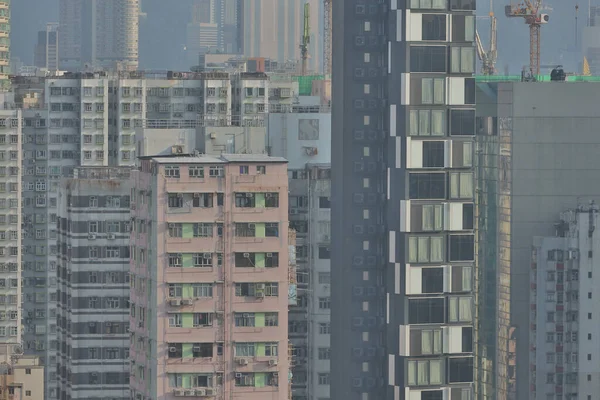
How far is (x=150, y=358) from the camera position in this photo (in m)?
93.6

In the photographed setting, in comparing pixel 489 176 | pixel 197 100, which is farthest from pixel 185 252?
pixel 197 100

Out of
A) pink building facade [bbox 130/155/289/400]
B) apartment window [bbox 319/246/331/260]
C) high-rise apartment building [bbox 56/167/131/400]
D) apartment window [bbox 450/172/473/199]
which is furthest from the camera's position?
apartment window [bbox 319/246/331/260]

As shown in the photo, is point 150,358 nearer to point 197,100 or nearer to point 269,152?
point 269,152

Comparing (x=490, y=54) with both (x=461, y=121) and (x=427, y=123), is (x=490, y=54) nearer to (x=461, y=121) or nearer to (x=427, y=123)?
(x=427, y=123)

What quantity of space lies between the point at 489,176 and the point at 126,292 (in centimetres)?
3918

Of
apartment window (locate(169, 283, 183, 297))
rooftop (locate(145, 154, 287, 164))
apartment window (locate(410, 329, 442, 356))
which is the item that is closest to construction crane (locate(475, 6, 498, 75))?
apartment window (locate(410, 329, 442, 356))

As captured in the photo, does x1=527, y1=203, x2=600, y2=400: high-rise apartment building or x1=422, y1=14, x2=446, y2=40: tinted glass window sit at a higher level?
x1=422, y1=14, x2=446, y2=40: tinted glass window

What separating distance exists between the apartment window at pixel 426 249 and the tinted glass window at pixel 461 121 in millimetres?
4524

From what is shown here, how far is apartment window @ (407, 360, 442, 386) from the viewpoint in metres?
109

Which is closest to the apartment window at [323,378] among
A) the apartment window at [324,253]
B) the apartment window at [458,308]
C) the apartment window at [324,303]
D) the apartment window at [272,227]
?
the apartment window at [324,303]

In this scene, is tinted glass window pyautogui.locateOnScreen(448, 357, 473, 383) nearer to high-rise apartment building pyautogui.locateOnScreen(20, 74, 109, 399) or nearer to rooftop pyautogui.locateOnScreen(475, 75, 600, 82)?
rooftop pyautogui.locateOnScreen(475, 75, 600, 82)

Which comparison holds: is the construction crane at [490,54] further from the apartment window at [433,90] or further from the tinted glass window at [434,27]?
the apartment window at [433,90]

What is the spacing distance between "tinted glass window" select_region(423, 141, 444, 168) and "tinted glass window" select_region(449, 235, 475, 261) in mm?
3216

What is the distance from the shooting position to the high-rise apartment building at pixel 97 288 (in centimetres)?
11512
